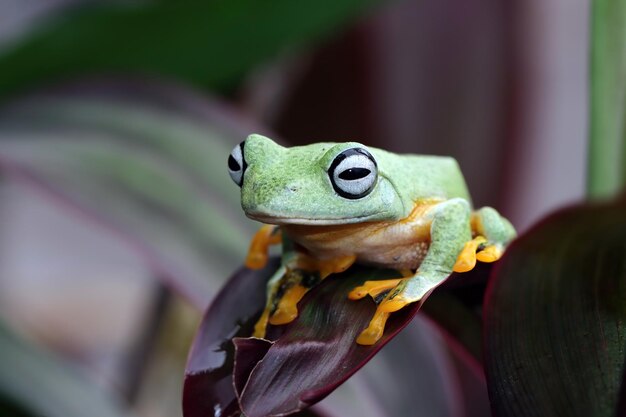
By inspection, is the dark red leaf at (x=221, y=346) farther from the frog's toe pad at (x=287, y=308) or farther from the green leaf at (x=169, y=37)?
the green leaf at (x=169, y=37)

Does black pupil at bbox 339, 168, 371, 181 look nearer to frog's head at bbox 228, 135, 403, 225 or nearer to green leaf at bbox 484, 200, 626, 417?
frog's head at bbox 228, 135, 403, 225

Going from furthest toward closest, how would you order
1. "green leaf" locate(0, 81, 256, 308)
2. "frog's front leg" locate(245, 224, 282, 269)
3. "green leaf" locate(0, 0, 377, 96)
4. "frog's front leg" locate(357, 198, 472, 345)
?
"green leaf" locate(0, 0, 377, 96) → "green leaf" locate(0, 81, 256, 308) → "frog's front leg" locate(245, 224, 282, 269) → "frog's front leg" locate(357, 198, 472, 345)

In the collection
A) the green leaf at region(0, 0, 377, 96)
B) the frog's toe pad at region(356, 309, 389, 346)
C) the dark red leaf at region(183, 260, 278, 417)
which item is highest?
the green leaf at region(0, 0, 377, 96)

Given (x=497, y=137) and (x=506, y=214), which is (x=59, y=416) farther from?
(x=497, y=137)

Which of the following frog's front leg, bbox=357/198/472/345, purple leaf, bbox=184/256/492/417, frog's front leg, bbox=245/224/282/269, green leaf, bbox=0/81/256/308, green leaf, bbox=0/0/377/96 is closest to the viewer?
purple leaf, bbox=184/256/492/417

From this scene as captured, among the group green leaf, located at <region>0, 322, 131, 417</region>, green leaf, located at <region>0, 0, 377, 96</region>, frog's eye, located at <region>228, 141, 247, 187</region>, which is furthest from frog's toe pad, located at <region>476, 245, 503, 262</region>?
green leaf, located at <region>0, 0, 377, 96</region>

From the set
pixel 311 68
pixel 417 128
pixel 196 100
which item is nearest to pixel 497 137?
pixel 417 128
